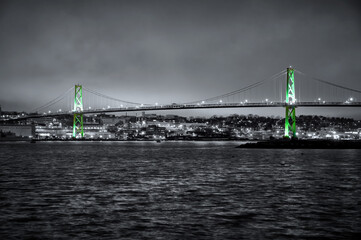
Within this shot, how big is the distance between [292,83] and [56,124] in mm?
88694

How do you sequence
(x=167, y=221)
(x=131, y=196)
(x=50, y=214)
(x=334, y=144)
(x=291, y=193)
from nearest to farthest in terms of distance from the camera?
1. (x=167, y=221)
2. (x=50, y=214)
3. (x=131, y=196)
4. (x=291, y=193)
5. (x=334, y=144)

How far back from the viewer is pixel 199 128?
13450 cm

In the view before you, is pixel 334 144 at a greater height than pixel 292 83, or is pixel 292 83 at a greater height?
pixel 292 83

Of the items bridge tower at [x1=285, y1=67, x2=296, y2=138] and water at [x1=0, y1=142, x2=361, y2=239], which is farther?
bridge tower at [x1=285, y1=67, x2=296, y2=138]

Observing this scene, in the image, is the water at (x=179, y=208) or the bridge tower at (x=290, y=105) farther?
the bridge tower at (x=290, y=105)

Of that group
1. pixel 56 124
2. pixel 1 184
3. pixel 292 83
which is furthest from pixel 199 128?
pixel 1 184

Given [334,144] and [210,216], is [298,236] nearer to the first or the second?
[210,216]

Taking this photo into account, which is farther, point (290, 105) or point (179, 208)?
point (290, 105)

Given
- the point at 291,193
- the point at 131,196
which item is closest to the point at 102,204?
the point at 131,196

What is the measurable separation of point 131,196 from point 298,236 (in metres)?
5.39

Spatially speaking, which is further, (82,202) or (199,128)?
(199,128)

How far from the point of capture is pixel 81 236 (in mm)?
6750

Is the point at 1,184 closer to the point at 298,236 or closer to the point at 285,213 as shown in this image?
the point at 285,213

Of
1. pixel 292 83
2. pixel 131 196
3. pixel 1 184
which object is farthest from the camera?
pixel 292 83
